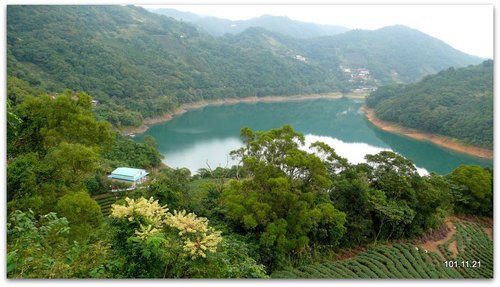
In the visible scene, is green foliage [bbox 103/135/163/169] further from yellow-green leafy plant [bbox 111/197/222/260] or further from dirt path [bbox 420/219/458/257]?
yellow-green leafy plant [bbox 111/197/222/260]

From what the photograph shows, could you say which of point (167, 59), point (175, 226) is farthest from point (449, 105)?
point (167, 59)

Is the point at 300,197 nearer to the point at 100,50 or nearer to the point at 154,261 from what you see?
the point at 154,261

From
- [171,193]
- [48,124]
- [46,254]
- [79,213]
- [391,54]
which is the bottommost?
[171,193]

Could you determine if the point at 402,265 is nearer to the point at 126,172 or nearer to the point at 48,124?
the point at 48,124

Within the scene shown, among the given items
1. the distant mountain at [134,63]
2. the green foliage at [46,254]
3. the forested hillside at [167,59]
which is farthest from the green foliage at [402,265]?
the forested hillside at [167,59]

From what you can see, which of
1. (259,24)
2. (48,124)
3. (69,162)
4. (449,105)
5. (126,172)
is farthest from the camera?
(259,24)
